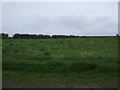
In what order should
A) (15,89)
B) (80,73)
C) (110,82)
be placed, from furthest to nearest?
(80,73) → (110,82) → (15,89)

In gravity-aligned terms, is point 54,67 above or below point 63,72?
above

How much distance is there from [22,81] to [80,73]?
3.14 metres

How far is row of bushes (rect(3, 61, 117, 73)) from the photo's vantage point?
36.4ft

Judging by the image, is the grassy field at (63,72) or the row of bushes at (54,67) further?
the row of bushes at (54,67)

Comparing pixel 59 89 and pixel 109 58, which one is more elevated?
pixel 109 58

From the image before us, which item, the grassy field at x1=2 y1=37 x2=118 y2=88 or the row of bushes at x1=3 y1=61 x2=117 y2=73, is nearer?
the grassy field at x1=2 y1=37 x2=118 y2=88

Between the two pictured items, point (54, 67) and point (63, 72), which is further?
Answer: point (54, 67)

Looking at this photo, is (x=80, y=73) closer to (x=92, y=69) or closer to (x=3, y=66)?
(x=92, y=69)

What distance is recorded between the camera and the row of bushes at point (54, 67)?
11.1 m

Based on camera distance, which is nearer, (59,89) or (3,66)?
(59,89)

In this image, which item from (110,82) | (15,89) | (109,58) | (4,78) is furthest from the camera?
(109,58)

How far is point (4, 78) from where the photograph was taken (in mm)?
9352

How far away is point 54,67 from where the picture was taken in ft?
37.7

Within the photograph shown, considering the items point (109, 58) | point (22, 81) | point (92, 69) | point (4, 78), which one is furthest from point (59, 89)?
point (109, 58)
